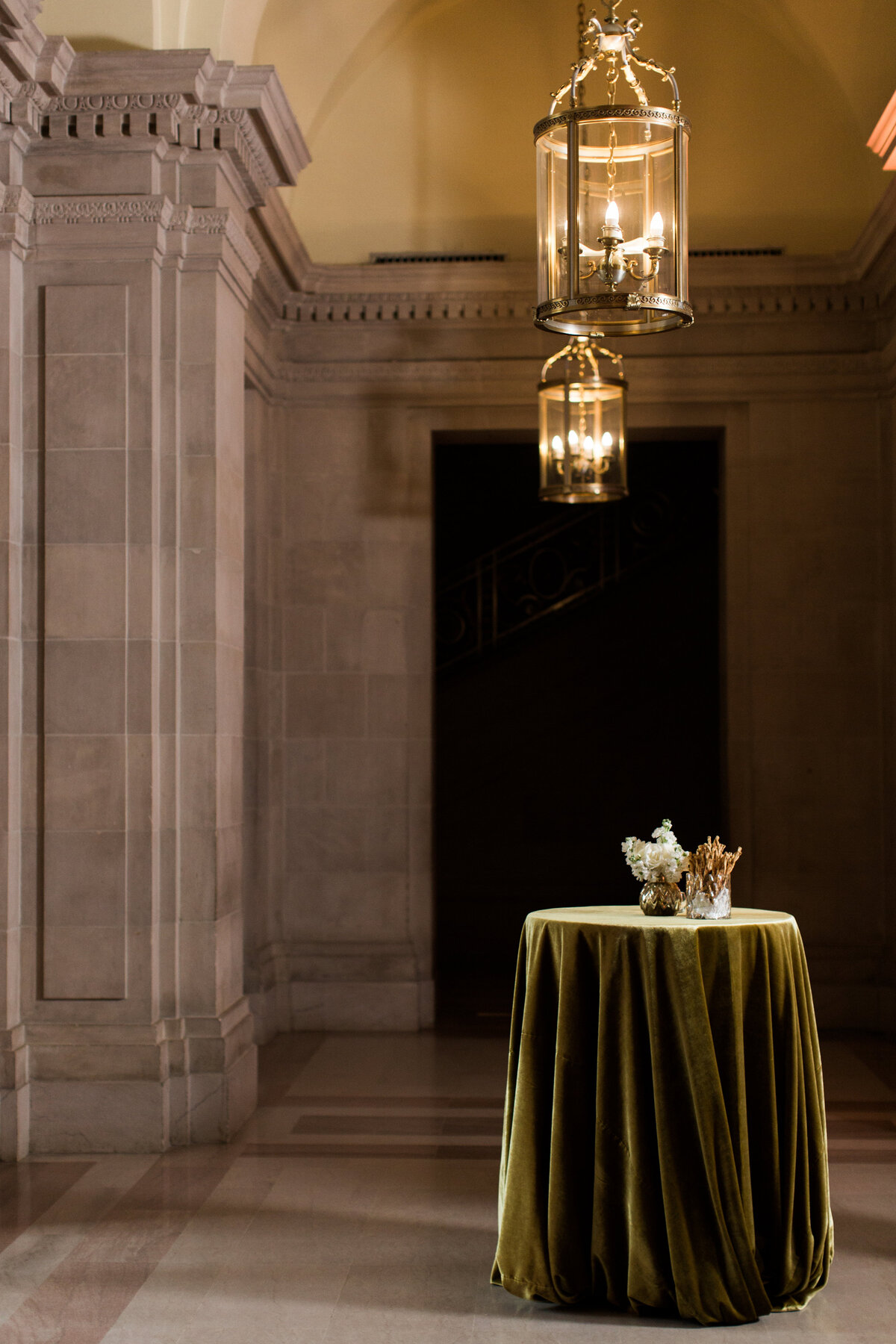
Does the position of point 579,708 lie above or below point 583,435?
below

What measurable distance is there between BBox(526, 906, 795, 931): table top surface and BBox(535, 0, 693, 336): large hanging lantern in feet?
6.80

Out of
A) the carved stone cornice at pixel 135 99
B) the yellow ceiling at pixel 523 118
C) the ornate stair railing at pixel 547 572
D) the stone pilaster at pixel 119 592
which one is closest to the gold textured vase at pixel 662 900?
the stone pilaster at pixel 119 592

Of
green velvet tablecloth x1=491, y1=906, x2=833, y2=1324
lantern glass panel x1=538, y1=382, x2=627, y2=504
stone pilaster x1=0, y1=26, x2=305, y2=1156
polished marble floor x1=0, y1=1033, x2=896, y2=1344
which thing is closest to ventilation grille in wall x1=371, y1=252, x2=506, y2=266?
lantern glass panel x1=538, y1=382, x2=627, y2=504

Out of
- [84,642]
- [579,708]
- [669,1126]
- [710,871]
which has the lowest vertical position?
[669,1126]

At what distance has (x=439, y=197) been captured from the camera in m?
9.50

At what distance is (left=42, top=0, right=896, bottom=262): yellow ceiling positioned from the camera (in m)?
9.12

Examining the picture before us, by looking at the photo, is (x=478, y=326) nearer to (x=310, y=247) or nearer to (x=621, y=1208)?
(x=310, y=247)

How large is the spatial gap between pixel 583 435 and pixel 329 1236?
4.80m

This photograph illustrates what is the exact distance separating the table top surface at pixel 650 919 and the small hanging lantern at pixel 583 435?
3.84 metres

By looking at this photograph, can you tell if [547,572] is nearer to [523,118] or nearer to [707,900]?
[523,118]

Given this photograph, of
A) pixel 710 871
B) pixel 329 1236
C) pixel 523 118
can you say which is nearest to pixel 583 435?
pixel 523 118

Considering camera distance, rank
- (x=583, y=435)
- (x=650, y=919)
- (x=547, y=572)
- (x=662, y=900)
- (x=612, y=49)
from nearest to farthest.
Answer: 1. (x=650, y=919)
2. (x=662, y=900)
3. (x=612, y=49)
4. (x=583, y=435)
5. (x=547, y=572)

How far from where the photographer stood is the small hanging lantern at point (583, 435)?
26.7ft

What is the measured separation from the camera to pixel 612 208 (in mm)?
4887
